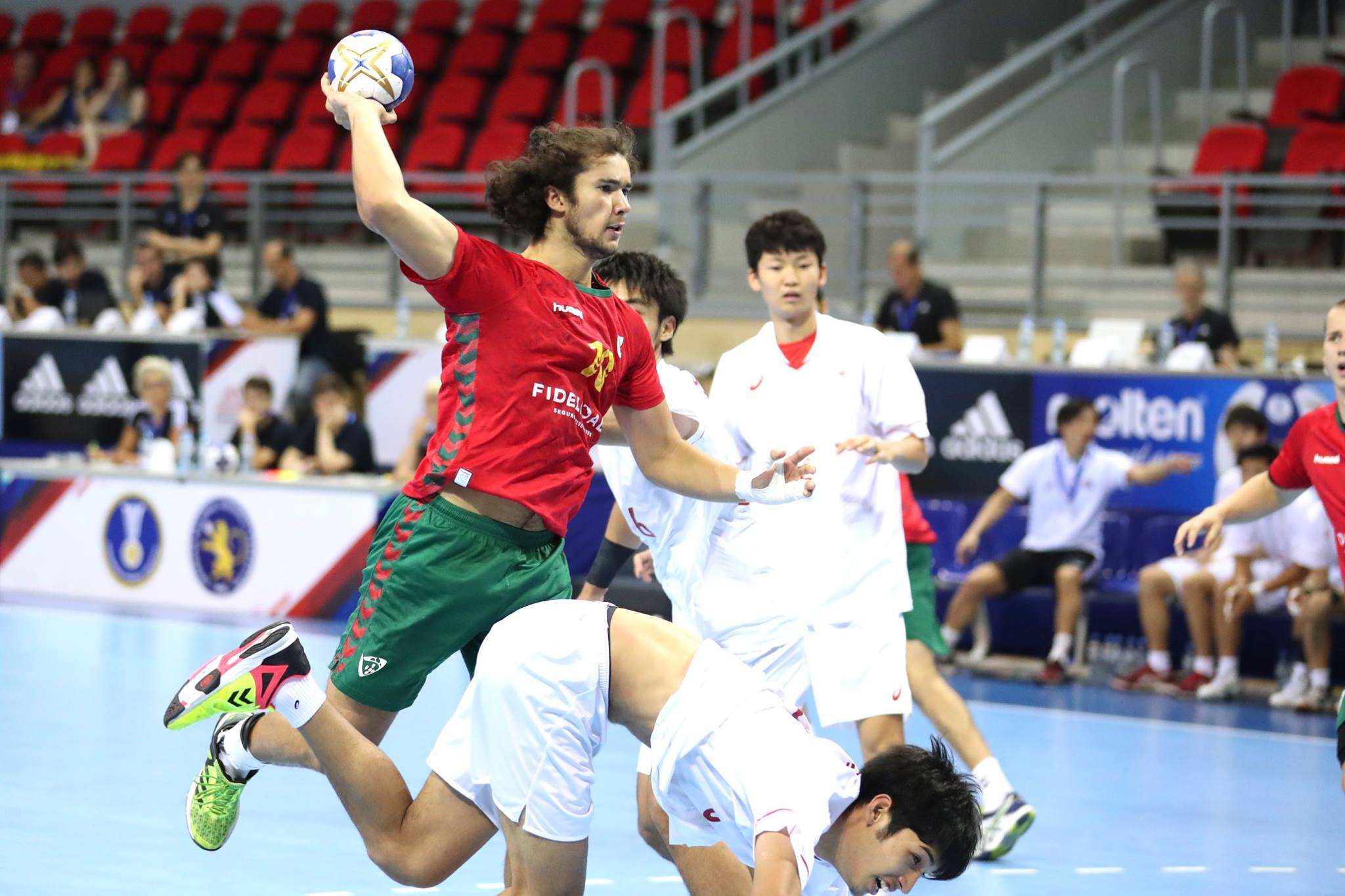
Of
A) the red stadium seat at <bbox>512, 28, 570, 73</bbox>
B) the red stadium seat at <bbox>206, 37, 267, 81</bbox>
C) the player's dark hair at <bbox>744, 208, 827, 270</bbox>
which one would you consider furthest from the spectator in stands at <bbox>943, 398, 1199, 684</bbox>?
the red stadium seat at <bbox>206, 37, 267, 81</bbox>

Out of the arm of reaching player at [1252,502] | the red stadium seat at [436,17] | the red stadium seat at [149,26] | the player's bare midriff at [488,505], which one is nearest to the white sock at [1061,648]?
the arm of reaching player at [1252,502]

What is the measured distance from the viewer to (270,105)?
63.4 ft

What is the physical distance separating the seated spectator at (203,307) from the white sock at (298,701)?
405 inches

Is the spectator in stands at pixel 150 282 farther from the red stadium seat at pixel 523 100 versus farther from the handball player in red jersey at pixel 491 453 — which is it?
the handball player in red jersey at pixel 491 453

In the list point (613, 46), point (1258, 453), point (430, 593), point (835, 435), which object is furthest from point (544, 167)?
point (613, 46)

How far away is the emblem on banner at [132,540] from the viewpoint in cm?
1148

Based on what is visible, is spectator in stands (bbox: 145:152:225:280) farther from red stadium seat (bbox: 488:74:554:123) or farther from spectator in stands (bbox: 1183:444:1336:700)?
spectator in stands (bbox: 1183:444:1336:700)

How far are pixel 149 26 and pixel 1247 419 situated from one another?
15.8 meters

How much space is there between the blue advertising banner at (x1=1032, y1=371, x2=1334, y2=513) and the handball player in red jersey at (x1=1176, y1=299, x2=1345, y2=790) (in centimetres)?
453

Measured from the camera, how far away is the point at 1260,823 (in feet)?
22.3

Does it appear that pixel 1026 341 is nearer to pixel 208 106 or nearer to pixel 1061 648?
pixel 1061 648

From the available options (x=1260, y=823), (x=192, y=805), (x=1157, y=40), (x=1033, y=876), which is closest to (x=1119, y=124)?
(x=1157, y=40)

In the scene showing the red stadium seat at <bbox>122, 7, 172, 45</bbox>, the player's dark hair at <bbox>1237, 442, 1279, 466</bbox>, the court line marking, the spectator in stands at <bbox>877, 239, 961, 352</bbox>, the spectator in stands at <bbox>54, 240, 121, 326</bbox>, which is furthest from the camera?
the red stadium seat at <bbox>122, 7, 172, 45</bbox>

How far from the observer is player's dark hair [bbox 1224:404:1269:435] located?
9.52 meters
